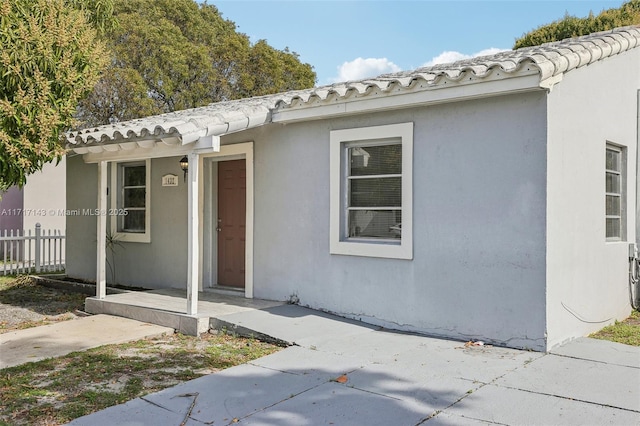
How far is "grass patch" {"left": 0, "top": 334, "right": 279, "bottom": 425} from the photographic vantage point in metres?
4.68

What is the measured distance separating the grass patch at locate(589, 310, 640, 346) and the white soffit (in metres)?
3.15

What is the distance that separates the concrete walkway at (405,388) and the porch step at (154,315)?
51.3 inches

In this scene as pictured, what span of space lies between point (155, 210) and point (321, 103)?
4.43 metres

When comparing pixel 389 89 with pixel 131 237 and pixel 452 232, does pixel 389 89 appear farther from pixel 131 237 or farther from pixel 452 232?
pixel 131 237

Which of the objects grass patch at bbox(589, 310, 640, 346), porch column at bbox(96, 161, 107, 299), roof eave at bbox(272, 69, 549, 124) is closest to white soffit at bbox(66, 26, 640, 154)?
roof eave at bbox(272, 69, 549, 124)

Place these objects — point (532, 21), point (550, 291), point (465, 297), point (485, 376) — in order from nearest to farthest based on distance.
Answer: point (485, 376), point (550, 291), point (465, 297), point (532, 21)

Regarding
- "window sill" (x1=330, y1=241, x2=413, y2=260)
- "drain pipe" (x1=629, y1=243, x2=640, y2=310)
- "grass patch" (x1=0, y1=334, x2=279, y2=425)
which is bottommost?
"grass patch" (x1=0, y1=334, x2=279, y2=425)

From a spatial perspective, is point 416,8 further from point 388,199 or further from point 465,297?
point 465,297

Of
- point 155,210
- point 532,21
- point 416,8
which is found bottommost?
point 155,210

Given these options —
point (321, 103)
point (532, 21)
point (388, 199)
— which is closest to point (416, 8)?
point (321, 103)

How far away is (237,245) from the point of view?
931 cm

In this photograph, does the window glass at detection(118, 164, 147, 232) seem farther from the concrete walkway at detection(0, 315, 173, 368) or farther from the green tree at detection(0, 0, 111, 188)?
the concrete walkway at detection(0, 315, 173, 368)

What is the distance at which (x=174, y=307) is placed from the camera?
7969 mm

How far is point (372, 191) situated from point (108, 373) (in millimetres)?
3869
